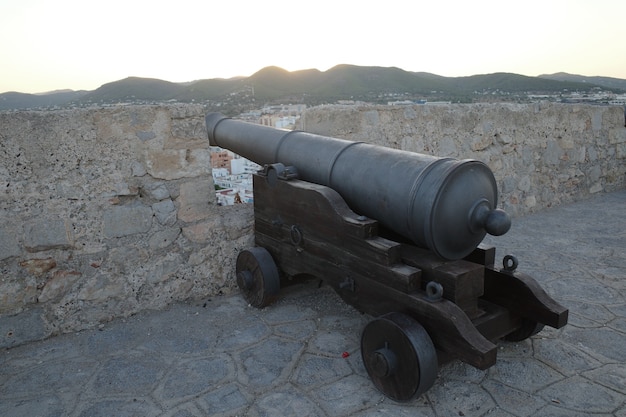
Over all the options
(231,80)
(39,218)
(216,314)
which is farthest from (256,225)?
(231,80)

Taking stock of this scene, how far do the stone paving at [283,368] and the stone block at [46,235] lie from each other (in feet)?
1.98

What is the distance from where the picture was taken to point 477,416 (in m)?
2.16

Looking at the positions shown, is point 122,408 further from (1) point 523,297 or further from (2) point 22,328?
(1) point 523,297

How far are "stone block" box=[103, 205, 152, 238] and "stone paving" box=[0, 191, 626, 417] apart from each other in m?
0.61

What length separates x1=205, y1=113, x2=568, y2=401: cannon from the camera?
7.14 ft

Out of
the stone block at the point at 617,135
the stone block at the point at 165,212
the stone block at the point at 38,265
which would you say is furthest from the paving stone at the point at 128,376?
the stone block at the point at 617,135

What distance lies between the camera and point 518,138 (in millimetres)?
5602

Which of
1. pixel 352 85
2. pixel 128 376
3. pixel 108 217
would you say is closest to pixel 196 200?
pixel 108 217

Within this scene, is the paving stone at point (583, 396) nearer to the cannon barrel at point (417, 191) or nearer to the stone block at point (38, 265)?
the cannon barrel at point (417, 191)

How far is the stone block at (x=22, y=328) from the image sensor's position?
9.60 feet

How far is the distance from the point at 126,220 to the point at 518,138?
448 centimetres

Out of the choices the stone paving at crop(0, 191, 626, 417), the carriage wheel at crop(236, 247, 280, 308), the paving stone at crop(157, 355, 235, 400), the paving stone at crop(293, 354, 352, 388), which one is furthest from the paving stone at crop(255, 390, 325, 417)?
the carriage wheel at crop(236, 247, 280, 308)

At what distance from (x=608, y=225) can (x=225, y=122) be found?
427cm

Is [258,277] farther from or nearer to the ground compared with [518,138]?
nearer to the ground
